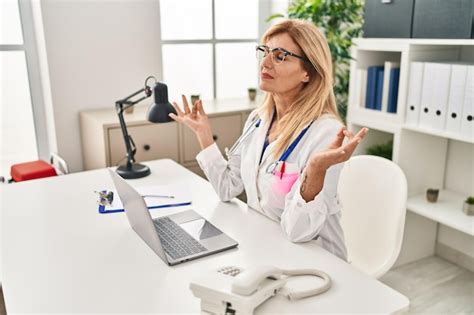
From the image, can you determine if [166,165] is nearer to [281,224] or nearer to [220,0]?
[281,224]

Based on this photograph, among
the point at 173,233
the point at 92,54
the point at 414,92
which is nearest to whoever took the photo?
the point at 173,233

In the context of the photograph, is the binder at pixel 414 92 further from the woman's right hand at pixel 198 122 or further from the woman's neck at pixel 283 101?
the woman's right hand at pixel 198 122

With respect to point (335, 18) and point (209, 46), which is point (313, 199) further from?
point (209, 46)

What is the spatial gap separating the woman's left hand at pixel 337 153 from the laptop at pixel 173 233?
1.17 ft

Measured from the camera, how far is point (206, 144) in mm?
1821

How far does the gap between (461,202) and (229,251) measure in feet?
5.68

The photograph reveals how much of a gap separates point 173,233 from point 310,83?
2.37 feet

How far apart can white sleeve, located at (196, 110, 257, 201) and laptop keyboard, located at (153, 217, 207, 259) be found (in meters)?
0.28

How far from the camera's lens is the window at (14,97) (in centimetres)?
279

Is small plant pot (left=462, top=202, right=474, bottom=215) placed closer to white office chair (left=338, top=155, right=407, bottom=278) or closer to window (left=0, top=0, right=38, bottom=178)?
white office chair (left=338, top=155, right=407, bottom=278)

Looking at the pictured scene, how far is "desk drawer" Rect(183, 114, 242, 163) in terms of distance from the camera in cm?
286

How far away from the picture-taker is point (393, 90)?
8.26 feet

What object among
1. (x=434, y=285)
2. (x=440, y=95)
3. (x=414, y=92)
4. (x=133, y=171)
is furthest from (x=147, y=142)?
(x=434, y=285)

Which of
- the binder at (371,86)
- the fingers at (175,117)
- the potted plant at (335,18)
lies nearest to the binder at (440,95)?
the binder at (371,86)
